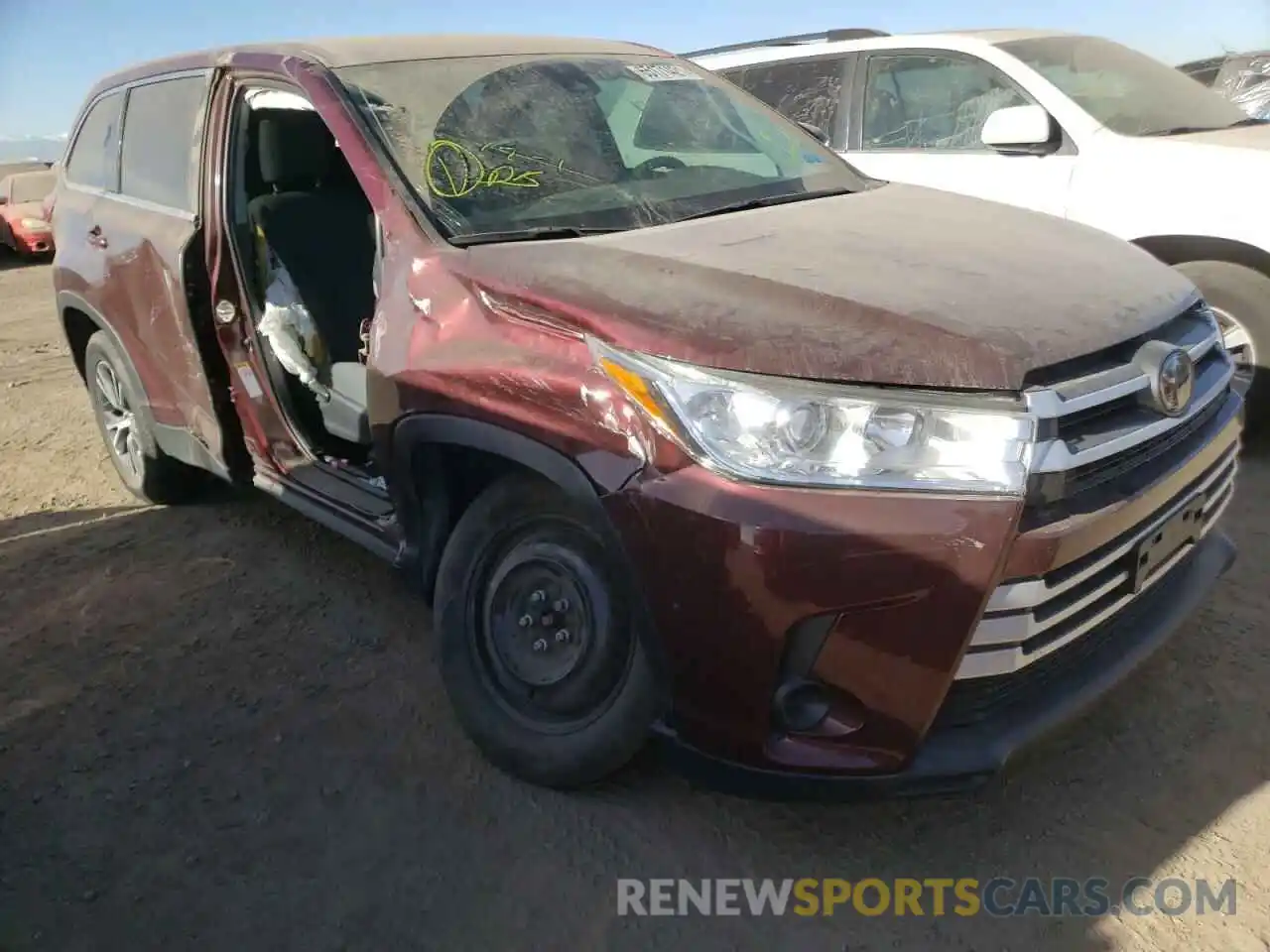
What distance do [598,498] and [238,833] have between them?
4.35 ft

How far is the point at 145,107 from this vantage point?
13.4 feet

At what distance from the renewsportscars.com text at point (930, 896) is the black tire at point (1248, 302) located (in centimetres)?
278

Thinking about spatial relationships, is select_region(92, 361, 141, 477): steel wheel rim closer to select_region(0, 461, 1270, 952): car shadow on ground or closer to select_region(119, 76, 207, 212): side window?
select_region(119, 76, 207, 212): side window

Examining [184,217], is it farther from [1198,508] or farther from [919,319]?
[1198,508]

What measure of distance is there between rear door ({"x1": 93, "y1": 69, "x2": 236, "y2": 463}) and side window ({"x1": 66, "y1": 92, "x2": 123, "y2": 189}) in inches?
3.9

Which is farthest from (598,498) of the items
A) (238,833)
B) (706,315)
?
(238,833)

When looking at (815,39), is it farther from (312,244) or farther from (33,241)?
(33,241)

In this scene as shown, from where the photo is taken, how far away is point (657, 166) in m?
3.21

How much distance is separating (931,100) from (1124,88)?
897 mm

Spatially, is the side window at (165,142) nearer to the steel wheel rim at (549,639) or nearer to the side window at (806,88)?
the steel wheel rim at (549,639)

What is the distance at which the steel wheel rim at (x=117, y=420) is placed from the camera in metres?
4.59

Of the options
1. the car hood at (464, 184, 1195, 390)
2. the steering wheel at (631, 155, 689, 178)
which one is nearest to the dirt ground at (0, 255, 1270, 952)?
the car hood at (464, 184, 1195, 390)

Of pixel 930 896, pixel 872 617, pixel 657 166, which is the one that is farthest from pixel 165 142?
pixel 930 896

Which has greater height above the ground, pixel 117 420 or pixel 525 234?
pixel 525 234
